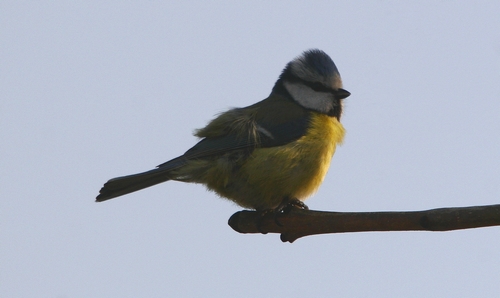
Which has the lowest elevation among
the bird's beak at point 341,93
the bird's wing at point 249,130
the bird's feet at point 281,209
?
the bird's feet at point 281,209

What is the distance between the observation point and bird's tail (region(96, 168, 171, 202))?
14.6 ft

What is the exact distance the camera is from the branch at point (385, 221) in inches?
99.0

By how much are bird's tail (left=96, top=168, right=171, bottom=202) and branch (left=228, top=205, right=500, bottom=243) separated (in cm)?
107

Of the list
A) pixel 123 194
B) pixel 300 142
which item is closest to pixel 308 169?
pixel 300 142

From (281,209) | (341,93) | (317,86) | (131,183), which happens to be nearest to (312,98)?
(317,86)

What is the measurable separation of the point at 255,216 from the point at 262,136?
0.59m

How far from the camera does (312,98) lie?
16.7 ft

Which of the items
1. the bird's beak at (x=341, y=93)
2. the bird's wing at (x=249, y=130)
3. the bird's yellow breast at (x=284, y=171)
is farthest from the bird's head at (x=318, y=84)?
the bird's yellow breast at (x=284, y=171)

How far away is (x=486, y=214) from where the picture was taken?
8.14 feet

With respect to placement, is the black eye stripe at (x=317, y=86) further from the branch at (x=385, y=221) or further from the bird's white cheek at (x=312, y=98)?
the branch at (x=385, y=221)

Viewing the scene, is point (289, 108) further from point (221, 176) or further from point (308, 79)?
point (221, 176)

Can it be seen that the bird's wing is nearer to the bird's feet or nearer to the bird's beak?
Answer: the bird's beak

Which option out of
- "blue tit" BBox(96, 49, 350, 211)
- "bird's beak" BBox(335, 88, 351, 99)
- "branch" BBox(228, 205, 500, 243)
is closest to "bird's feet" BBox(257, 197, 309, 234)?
"blue tit" BBox(96, 49, 350, 211)

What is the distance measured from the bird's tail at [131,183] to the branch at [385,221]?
107 cm
